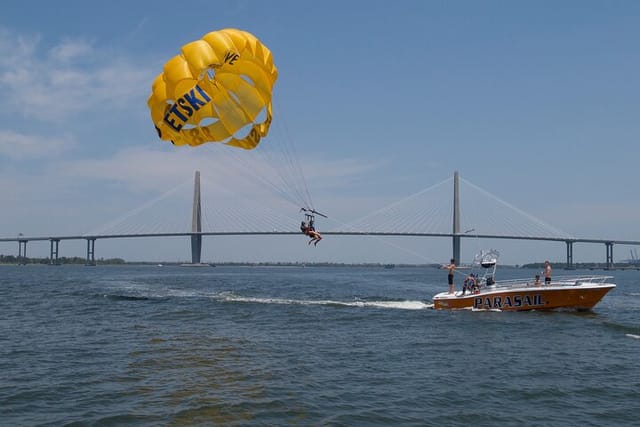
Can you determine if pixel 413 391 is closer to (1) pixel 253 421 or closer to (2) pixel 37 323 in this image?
(1) pixel 253 421

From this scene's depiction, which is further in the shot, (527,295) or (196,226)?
(196,226)

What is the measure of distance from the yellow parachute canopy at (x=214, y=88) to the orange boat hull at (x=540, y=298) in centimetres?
1139

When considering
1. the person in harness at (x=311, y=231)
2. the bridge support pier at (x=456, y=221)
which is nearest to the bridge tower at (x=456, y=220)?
the bridge support pier at (x=456, y=221)

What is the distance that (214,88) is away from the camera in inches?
617

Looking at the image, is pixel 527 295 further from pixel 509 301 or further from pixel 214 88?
pixel 214 88

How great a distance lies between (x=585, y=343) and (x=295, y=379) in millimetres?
8587

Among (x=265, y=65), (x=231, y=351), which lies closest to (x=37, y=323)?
(x=231, y=351)

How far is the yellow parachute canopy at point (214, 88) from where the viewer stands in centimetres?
1496

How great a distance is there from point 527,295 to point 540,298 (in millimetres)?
476

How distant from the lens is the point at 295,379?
11086 mm

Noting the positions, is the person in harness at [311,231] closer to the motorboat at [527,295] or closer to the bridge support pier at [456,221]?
the motorboat at [527,295]

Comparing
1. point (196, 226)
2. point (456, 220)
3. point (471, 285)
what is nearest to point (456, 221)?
point (456, 220)

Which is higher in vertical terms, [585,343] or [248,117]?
[248,117]

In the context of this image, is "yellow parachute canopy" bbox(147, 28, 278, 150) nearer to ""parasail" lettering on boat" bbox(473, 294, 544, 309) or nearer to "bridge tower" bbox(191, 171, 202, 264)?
""parasail" lettering on boat" bbox(473, 294, 544, 309)
